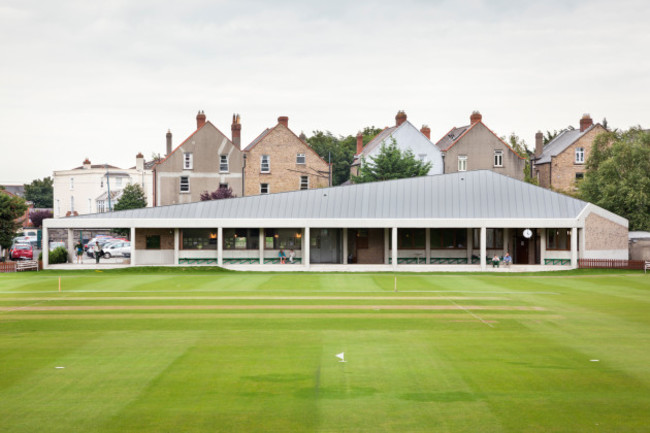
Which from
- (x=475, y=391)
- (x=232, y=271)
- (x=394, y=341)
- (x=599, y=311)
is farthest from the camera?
(x=232, y=271)

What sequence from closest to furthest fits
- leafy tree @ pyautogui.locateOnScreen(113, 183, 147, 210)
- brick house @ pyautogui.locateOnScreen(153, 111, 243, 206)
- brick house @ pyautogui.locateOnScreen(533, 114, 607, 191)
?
brick house @ pyautogui.locateOnScreen(153, 111, 243, 206) < brick house @ pyautogui.locateOnScreen(533, 114, 607, 191) < leafy tree @ pyautogui.locateOnScreen(113, 183, 147, 210)

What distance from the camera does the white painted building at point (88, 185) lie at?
105m

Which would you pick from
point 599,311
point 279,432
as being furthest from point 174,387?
A: point 599,311

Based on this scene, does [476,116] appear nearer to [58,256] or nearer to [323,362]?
[58,256]

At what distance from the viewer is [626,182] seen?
6022 cm

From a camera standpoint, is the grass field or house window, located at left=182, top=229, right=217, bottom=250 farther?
house window, located at left=182, top=229, right=217, bottom=250

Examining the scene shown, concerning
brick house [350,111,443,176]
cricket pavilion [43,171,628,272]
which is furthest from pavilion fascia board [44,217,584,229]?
brick house [350,111,443,176]

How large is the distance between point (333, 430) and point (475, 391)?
3862 mm

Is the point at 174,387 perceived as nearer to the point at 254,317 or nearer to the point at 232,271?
the point at 254,317

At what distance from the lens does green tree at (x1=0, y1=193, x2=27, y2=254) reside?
177 ft

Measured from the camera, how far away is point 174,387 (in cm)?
1502

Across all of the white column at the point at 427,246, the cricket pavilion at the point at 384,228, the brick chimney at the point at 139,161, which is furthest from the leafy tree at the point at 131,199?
the white column at the point at 427,246

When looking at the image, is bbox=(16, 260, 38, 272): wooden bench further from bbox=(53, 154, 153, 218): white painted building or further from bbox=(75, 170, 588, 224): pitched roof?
Answer: bbox=(53, 154, 153, 218): white painted building

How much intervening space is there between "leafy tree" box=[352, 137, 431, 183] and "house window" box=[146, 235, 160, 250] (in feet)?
83.0
